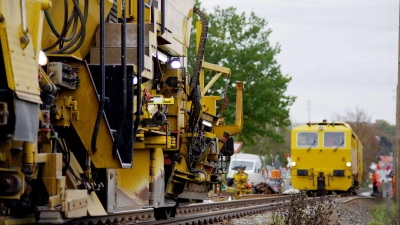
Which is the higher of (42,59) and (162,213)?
(42,59)

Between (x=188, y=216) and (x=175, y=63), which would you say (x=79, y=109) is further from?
(x=188, y=216)

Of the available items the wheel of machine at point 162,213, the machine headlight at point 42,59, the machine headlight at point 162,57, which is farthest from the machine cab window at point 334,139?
the machine headlight at point 42,59

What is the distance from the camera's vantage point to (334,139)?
2805 centimetres

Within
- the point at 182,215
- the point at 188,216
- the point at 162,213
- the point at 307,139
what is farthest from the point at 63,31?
the point at 307,139

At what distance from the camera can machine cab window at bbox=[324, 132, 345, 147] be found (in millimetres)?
27984

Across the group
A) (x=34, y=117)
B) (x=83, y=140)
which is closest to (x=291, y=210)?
(x=83, y=140)

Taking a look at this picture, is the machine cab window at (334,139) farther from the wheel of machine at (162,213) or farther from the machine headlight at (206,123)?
the wheel of machine at (162,213)

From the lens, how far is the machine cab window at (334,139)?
2798 cm

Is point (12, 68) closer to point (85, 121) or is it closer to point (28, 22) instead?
point (28, 22)

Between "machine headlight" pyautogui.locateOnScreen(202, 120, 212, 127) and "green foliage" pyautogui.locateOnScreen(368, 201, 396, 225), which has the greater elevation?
"machine headlight" pyautogui.locateOnScreen(202, 120, 212, 127)

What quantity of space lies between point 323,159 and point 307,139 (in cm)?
→ 107

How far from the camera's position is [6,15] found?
546cm

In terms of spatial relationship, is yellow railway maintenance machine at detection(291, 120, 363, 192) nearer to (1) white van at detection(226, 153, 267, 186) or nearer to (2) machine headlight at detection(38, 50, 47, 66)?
(1) white van at detection(226, 153, 267, 186)

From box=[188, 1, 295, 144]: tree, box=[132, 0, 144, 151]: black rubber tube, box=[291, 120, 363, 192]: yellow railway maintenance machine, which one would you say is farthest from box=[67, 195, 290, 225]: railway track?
box=[188, 1, 295, 144]: tree
